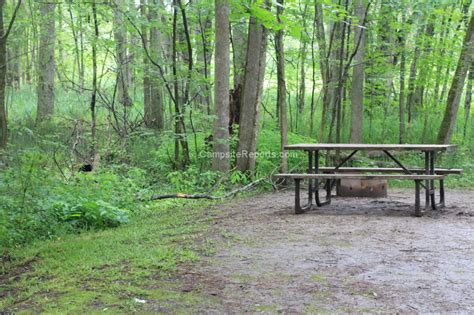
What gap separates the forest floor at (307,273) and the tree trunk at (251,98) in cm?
357

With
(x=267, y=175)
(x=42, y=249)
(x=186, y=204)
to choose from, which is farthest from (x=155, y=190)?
(x=42, y=249)

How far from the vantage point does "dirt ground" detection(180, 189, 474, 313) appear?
11.9 ft

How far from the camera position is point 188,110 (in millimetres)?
11023

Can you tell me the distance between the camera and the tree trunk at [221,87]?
9531 millimetres

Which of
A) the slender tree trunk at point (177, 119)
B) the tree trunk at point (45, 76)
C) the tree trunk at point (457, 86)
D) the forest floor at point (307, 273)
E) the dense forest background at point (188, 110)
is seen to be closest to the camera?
the forest floor at point (307, 273)

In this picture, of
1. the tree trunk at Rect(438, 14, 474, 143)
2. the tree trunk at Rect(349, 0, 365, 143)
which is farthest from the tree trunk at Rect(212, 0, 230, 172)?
the tree trunk at Rect(438, 14, 474, 143)

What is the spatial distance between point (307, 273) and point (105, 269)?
1662 mm

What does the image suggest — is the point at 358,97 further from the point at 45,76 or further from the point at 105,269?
the point at 105,269

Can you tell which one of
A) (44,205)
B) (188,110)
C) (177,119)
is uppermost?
(188,110)

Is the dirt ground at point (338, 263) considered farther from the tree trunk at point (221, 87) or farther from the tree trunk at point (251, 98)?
the tree trunk at point (251, 98)

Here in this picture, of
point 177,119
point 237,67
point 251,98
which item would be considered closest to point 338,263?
point 251,98

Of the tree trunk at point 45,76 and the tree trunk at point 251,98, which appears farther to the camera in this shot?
the tree trunk at point 45,76

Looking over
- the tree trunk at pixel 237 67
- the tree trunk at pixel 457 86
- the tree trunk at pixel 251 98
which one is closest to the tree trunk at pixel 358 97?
the tree trunk at pixel 457 86

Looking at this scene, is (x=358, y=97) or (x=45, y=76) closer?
(x=358, y=97)
